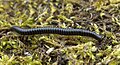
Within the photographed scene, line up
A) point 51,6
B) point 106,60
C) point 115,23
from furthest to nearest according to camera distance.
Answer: point 51,6 → point 115,23 → point 106,60

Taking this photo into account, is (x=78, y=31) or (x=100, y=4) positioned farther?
(x=100, y=4)

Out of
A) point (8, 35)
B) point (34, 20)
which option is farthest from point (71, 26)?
point (8, 35)

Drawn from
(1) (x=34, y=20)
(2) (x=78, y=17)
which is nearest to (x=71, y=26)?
(2) (x=78, y=17)

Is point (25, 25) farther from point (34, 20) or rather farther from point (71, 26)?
point (71, 26)

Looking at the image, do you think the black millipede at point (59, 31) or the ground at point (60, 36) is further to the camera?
the black millipede at point (59, 31)

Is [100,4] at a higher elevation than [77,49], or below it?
higher

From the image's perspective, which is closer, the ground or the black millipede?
the ground

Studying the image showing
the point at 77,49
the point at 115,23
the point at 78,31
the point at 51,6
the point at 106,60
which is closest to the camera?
the point at 106,60
